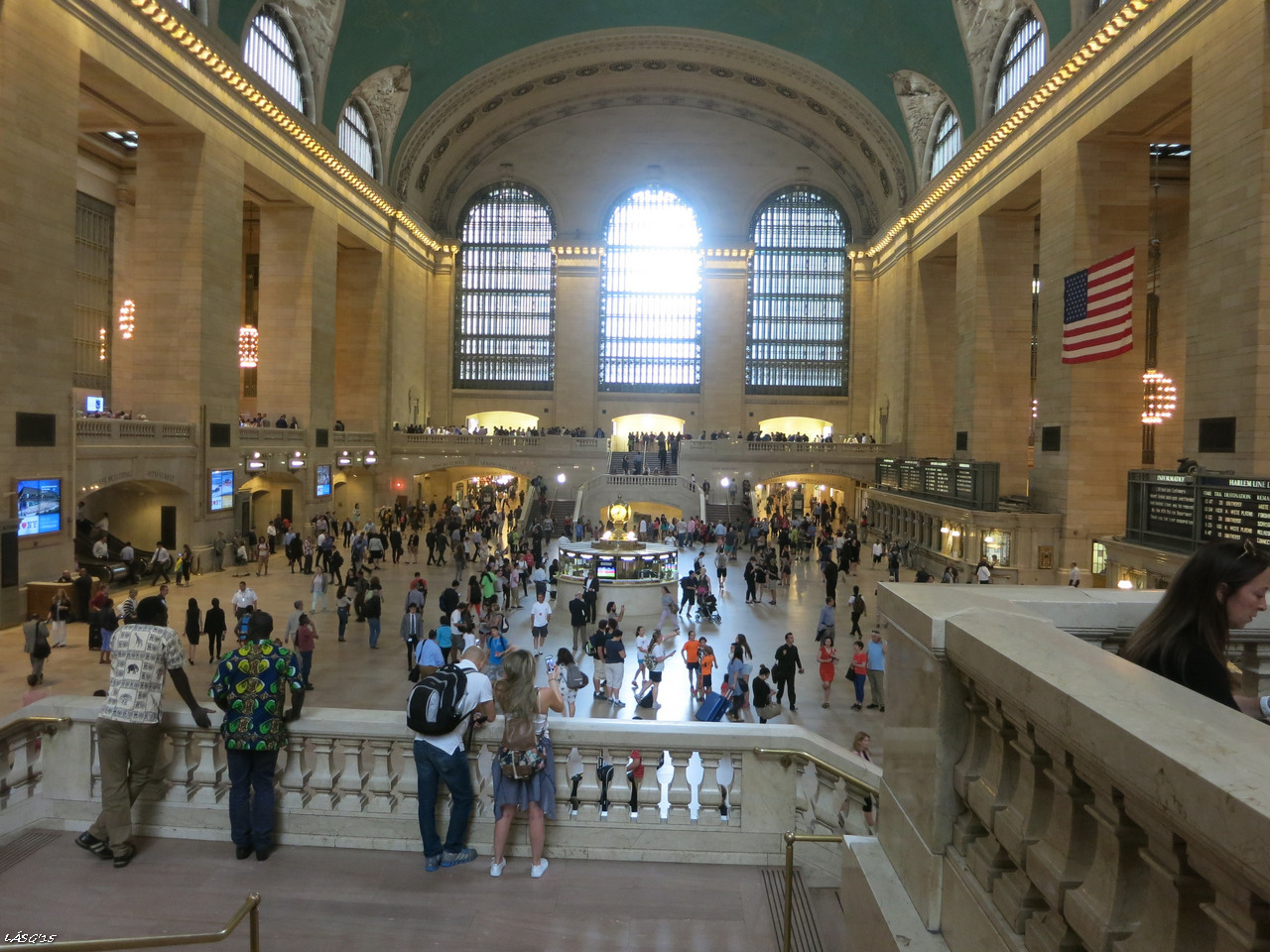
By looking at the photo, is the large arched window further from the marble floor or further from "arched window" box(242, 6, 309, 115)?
the marble floor

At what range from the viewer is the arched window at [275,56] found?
22156 mm

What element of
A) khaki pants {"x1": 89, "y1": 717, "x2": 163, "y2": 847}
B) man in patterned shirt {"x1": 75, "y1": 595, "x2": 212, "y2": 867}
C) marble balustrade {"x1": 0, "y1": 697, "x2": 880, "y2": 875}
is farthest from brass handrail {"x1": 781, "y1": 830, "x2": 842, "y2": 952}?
khaki pants {"x1": 89, "y1": 717, "x2": 163, "y2": 847}

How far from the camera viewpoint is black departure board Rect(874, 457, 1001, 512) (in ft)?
66.8

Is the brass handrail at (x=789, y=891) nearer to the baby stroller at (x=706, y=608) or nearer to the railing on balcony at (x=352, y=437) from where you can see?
the baby stroller at (x=706, y=608)

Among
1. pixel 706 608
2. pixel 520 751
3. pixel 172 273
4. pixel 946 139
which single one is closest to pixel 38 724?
pixel 520 751

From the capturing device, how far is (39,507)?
14805 mm

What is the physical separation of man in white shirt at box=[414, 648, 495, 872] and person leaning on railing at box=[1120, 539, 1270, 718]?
8.93ft

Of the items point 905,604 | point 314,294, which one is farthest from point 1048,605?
point 314,294

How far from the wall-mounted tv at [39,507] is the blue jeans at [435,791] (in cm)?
1420

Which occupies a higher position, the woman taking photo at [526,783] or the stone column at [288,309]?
the stone column at [288,309]

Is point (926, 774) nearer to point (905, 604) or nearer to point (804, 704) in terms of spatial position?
point (905, 604)

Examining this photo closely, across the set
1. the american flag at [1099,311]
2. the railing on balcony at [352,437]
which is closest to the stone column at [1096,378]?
the american flag at [1099,311]

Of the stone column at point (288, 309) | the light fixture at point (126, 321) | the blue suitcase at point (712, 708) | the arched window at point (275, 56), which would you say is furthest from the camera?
the stone column at point (288, 309)

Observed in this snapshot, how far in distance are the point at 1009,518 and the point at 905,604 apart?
19.1 metres
